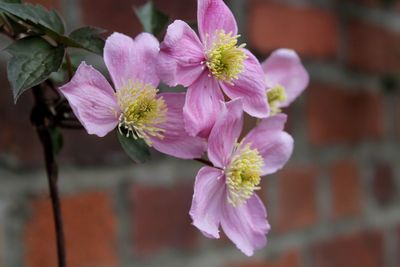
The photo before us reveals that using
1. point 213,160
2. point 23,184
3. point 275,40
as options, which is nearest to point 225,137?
point 213,160

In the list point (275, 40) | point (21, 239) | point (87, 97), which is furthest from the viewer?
point (275, 40)

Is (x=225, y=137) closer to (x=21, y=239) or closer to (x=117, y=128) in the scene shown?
(x=117, y=128)

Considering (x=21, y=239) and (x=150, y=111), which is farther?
(x=21, y=239)

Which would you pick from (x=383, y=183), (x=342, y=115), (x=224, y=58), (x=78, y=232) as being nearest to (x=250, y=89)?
(x=224, y=58)

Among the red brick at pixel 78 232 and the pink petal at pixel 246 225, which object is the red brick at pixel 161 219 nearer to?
the red brick at pixel 78 232

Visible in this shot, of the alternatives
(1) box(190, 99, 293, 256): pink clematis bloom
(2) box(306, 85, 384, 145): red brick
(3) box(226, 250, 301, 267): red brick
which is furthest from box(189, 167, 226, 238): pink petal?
(2) box(306, 85, 384, 145): red brick

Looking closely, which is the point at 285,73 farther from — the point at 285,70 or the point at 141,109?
the point at 141,109

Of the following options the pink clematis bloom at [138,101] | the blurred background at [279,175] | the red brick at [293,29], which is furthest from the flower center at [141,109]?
the red brick at [293,29]
